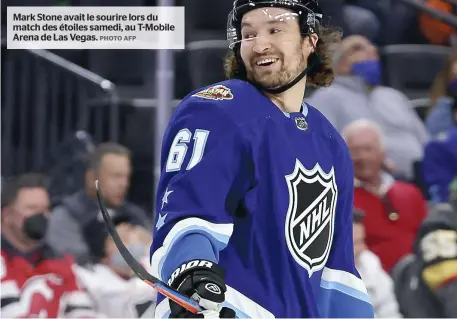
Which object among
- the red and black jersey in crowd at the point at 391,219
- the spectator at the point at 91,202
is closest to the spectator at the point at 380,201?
the red and black jersey in crowd at the point at 391,219

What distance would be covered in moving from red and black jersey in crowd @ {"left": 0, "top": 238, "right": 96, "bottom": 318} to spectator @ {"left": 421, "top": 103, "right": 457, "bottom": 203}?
4.18 ft

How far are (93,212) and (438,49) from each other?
1.38 metres

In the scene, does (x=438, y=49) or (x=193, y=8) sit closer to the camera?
(x=193, y=8)

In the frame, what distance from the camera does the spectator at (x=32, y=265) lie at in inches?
149

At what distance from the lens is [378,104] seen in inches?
158

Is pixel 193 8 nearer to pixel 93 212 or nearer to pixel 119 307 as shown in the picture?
pixel 93 212

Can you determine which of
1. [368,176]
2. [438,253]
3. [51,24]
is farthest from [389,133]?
[51,24]

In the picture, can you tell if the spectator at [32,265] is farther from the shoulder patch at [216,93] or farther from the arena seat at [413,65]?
the shoulder patch at [216,93]

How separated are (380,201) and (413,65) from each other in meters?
0.50

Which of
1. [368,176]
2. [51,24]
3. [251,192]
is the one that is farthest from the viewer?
[368,176]

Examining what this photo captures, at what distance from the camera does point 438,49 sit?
4.05 meters

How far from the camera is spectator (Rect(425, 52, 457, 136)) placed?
4.04m

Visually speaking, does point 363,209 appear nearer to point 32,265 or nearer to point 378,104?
point 378,104

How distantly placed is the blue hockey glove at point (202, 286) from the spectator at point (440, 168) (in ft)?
7.40
